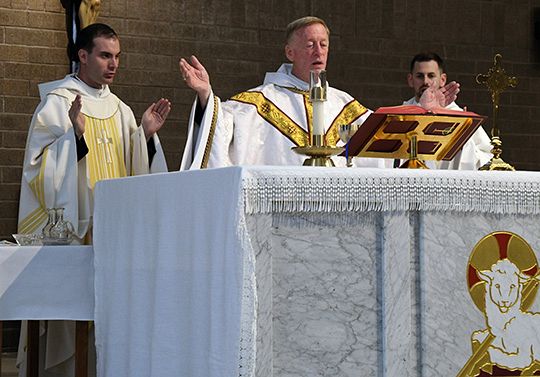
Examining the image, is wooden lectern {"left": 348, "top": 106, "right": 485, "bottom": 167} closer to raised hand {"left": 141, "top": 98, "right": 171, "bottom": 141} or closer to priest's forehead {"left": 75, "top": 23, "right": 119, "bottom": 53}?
raised hand {"left": 141, "top": 98, "right": 171, "bottom": 141}

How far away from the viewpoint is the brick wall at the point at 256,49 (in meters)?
8.70

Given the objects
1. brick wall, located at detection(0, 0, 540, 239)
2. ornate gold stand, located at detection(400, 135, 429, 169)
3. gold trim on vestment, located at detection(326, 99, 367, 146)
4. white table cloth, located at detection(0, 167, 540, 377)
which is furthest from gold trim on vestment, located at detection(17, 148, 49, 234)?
ornate gold stand, located at detection(400, 135, 429, 169)

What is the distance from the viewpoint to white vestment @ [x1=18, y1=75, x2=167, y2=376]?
6.44 metres

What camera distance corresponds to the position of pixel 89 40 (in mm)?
6777

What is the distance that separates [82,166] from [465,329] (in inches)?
120

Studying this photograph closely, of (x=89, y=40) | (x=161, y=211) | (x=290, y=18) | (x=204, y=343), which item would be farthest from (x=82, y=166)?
(x=290, y=18)

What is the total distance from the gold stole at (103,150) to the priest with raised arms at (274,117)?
0.99m

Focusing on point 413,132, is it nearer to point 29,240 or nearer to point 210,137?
point 210,137

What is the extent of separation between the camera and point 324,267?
159 inches

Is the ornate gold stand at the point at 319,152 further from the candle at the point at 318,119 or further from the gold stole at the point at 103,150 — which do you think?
the gold stole at the point at 103,150

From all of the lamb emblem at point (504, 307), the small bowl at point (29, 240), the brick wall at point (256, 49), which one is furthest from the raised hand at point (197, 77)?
the brick wall at point (256, 49)

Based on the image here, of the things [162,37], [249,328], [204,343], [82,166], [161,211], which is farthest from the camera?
[162,37]

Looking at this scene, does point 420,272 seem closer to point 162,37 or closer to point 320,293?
point 320,293

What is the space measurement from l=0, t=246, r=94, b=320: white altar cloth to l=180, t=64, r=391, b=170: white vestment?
0.70m
